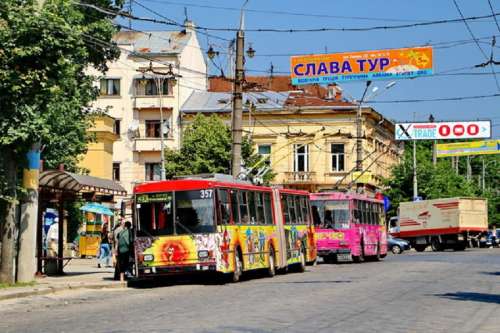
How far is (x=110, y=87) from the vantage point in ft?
263

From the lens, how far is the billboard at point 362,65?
4191 centimetres

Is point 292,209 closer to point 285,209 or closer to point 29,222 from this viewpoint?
point 285,209

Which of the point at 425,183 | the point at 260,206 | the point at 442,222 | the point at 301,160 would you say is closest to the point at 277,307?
the point at 260,206

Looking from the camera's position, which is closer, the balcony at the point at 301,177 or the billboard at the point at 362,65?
the billboard at the point at 362,65

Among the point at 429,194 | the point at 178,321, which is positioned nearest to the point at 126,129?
the point at 429,194

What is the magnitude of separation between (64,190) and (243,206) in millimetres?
4759

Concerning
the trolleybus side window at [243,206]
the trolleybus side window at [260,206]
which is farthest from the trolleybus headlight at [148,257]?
the trolleybus side window at [260,206]

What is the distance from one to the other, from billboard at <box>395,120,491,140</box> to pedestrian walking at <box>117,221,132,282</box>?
5989 cm

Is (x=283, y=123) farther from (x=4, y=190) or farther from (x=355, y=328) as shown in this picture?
(x=355, y=328)

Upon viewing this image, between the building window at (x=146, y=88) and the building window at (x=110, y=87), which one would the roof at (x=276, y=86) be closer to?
the building window at (x=146, y=88)

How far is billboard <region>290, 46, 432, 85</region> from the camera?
41.9 m

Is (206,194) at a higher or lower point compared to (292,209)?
higher

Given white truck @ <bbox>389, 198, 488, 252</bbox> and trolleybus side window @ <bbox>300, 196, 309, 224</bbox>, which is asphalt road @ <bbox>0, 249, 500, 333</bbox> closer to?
trolleybus side window @ <bbox>300, 196, 309, 224</bbox>

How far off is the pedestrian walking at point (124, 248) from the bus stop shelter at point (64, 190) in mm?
1552
